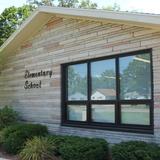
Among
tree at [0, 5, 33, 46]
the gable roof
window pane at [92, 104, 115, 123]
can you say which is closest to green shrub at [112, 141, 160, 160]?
window pane at [92, 104, 115, 123]

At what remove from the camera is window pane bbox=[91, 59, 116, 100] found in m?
12.1

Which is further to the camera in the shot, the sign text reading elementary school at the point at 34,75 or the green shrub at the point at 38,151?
the sign text reading elementary school at the point at 34,75

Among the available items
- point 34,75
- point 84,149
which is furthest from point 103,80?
point 34,75

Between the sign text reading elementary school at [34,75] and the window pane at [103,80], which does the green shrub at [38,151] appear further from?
the sign text reading elementary school at [34,75]

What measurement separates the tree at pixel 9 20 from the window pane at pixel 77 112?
60.6 ft

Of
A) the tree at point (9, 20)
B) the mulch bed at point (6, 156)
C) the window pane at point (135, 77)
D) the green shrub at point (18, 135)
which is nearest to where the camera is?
the window pane at point (135, 77)

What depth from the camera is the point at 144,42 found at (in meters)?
10.9

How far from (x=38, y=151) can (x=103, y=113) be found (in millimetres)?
2314

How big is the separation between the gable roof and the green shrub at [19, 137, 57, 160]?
393 centimetres

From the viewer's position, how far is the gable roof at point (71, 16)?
10.1 metres

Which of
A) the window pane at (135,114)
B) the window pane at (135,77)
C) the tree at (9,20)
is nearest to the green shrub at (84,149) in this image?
the window pane at (135,114)

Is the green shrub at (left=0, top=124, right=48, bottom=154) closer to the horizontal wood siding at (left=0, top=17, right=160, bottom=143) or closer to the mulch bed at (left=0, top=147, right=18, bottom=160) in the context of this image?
the mulch bed at (left=0, top=147, right=18, bottom=160)

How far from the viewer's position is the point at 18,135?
43.4 feet

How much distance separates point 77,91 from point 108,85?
5.48 ft
